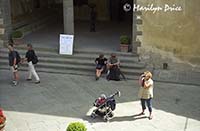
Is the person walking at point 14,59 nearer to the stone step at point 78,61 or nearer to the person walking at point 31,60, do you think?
the person walking at point 31,60

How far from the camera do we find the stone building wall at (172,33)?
14461mm

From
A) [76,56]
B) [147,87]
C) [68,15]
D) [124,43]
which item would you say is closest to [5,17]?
[68,15]

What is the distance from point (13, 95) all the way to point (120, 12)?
10.1 metres

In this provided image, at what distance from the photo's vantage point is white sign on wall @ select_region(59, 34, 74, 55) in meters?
16.1

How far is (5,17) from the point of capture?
1688 centimetres

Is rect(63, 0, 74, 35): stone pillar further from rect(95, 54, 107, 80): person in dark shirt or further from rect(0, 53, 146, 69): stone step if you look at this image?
rect(95, 54, 107, 80): person in dark shirt

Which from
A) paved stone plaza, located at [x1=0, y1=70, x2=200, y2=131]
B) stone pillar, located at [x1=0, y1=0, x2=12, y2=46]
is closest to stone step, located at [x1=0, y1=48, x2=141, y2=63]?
stone pillar, located at [x1=0, y1=0, x2=12, y2=46]

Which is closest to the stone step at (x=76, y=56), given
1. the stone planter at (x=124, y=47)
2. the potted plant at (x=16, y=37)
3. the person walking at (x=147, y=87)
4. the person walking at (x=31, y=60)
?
the stone planter at (x=124, y=47)

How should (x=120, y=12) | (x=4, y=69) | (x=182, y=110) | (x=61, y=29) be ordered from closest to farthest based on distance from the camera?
(x=182, y=110), (x=4, y=69), (x=61, y=29), (x=120, y=12)

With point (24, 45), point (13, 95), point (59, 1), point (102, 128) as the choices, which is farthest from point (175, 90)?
point (59, 1)

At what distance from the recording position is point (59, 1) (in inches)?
901

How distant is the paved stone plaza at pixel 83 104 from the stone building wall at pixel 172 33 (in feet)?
3.94

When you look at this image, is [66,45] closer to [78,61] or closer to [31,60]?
[78,61]

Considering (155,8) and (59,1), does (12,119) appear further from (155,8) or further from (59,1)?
(59,1)
